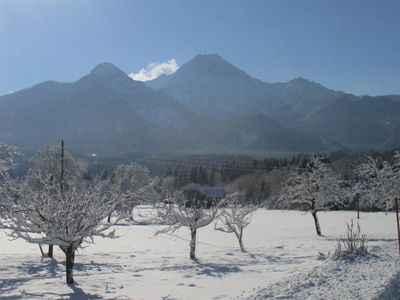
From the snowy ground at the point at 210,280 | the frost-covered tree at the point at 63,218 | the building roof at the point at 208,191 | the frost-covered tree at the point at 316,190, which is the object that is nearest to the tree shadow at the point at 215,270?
the snowy ground at the point at 210,280

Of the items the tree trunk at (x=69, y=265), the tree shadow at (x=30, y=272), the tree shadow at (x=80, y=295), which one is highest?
the tree trunk at (x=69, y=265)

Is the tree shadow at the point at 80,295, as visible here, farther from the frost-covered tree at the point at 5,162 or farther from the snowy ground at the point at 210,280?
the frost-covered tree at the point at 5,162

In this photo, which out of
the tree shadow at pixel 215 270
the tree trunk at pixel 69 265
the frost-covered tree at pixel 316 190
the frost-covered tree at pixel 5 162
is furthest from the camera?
the frost-covered tree at pixel 316 190

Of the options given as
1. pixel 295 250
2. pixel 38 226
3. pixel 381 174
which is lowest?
pixel 295 250

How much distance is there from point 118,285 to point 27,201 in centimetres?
418

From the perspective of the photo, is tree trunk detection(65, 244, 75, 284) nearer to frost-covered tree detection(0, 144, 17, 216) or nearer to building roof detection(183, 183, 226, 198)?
frost-covered tree detection(0, 144, 17, 216)

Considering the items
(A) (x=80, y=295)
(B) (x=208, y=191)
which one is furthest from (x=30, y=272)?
(B) (x=208, y=191)

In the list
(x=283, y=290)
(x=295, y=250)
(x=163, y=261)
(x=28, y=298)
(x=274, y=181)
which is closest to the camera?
(x=283, y=290)

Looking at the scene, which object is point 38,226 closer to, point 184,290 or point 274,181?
point 184,290

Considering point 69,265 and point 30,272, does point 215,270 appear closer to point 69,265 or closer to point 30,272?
point 69,265

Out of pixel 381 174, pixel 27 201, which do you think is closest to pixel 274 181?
pixel 381 174

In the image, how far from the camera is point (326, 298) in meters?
11.1

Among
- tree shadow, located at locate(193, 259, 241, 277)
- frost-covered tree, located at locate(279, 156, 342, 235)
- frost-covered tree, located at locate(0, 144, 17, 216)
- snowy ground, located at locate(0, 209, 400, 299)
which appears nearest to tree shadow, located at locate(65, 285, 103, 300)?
snowy ground, located at locate(0, 209, 400, 299)

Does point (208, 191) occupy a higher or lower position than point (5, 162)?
lower
